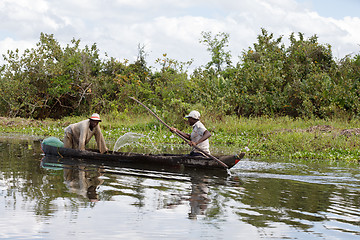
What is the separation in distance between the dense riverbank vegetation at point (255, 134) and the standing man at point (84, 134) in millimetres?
3177

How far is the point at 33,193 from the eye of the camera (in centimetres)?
710

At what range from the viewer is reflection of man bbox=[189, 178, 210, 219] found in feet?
20.4

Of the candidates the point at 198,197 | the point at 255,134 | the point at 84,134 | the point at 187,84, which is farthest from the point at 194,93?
the point at 198,197

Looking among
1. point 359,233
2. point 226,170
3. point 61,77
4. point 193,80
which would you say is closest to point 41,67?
point 61,77

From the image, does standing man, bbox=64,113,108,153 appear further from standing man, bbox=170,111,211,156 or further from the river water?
standing man, bbox=170,111,211,156

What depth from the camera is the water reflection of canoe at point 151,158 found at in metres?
10.2


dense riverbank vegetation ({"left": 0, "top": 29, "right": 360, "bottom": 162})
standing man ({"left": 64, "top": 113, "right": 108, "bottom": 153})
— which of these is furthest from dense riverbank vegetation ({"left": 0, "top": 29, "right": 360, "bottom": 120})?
standing man ({"left": 64, "top": 113, "right": 108, "bottom": 153})

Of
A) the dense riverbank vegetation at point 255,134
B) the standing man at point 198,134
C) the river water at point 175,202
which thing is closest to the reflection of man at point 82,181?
the river water at point 175,202

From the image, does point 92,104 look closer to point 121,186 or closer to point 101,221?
point 121,186

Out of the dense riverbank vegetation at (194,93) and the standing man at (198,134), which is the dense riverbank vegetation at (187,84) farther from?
the standing man at (198,134)

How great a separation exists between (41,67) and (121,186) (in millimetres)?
21660

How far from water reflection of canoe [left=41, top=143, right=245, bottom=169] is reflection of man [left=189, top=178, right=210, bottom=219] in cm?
107

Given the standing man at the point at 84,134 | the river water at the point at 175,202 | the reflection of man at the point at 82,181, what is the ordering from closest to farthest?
1. the river water at the point at 175,202
2. the reflection of man at the point at 82,181
3. the standing man at the point at 84,134

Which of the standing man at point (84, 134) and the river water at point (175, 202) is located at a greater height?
the standing man at point (84, 134)
